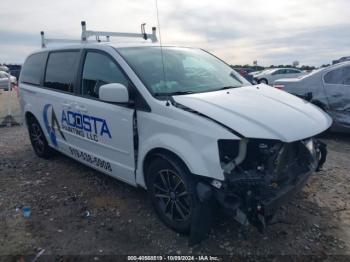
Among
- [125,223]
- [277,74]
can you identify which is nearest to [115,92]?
[125,223]

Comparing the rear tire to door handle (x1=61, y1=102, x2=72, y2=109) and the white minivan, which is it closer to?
the white minivan

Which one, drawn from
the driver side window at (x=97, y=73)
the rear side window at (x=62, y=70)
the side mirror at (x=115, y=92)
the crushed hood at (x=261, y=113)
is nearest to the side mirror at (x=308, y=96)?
the crushed hood at (x=261, y=113)

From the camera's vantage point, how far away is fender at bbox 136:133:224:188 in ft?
10.2

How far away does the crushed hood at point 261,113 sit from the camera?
3.07 m

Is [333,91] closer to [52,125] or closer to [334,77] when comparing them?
[334,77]

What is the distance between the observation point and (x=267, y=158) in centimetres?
312

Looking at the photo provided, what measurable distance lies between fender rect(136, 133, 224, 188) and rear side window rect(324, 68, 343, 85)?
4901mm

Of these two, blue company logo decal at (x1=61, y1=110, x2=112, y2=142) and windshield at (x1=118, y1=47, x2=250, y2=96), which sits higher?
windshield at (x1=118, y1=47, x2=250, y2=96)

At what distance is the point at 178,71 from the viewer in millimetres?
4188

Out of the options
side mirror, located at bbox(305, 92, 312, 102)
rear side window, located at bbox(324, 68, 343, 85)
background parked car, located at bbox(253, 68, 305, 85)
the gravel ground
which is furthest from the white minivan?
background parked car, located at bbox(253, 68, 305, 85)

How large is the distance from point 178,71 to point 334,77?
4.28 meters

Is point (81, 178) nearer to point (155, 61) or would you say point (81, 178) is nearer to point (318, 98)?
point (155, 61)

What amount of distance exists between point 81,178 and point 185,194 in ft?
7.70

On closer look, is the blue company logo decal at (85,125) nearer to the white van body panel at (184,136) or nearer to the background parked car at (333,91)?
the white van body panel at (184,136)
